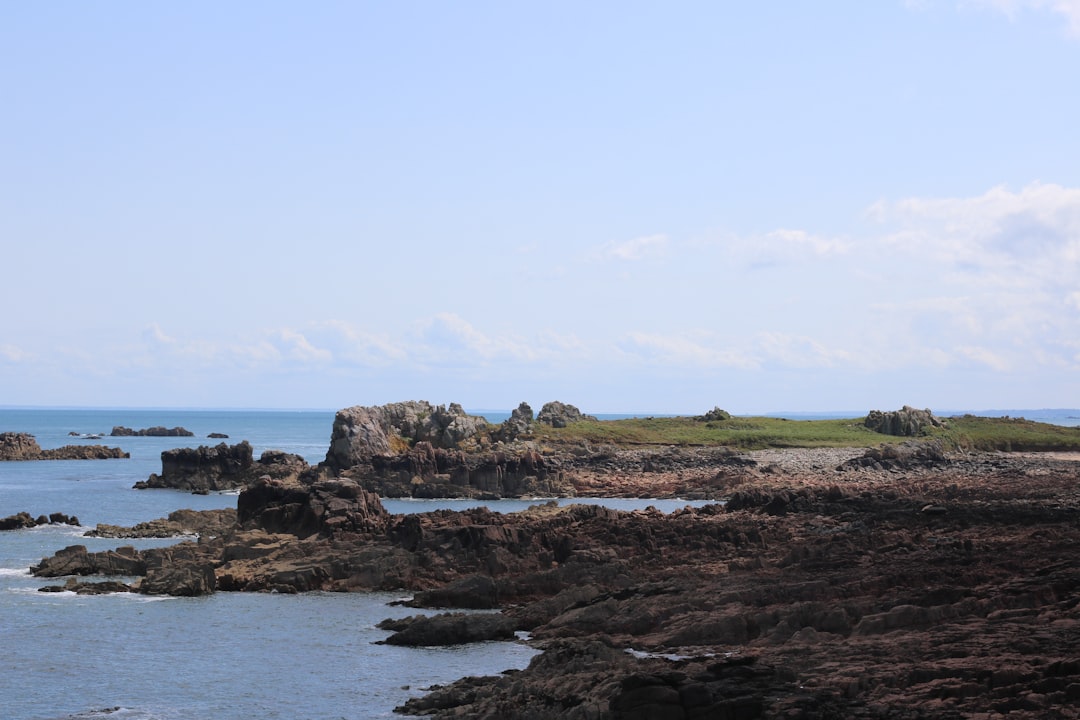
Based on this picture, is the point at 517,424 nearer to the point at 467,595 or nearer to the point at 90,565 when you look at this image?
the point at 90,565

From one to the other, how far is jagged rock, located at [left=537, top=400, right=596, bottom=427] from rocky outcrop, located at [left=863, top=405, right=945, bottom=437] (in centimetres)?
3683

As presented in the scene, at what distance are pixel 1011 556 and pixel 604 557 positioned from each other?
50.9ft

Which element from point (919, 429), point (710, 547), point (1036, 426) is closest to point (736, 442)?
point (919, 429)

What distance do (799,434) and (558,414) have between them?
30.2 meters

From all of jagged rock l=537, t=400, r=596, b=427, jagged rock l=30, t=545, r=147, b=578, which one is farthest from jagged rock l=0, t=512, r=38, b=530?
jagged rock l=537, t=400, r=596, b=427

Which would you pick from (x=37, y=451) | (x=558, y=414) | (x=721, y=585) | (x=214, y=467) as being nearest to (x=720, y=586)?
(x=721, y=585)

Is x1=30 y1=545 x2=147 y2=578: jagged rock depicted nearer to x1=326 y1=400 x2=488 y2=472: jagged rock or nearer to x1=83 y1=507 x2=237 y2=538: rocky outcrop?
x1=83 y1=507 x2=237 y2=538: rocky outcrop

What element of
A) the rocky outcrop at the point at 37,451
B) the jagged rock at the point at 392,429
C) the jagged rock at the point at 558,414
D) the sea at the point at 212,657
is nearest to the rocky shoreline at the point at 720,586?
the sea at the point at 212,657

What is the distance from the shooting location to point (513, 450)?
113 m

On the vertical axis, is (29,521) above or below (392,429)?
below

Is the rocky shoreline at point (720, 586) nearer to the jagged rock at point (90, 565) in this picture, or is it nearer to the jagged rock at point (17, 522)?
the jagged rock at point (90, 565)

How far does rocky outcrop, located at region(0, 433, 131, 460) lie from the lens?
162m

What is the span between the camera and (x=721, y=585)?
1545 inches

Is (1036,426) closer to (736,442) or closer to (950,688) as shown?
(736,442)
